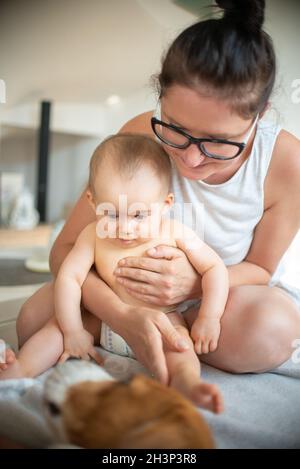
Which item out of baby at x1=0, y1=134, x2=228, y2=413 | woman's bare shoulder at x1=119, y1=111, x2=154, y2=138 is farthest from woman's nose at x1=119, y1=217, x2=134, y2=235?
woman's bare shoulder at x1=119, y1=111, x2=154, y2=138

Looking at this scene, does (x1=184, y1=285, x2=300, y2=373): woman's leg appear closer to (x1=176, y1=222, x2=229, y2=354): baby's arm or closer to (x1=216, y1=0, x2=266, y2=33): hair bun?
(x1=176, y1=222, x2=229, y2=354): baby's arm

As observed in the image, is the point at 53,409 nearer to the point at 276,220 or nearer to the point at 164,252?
the point at 164,252

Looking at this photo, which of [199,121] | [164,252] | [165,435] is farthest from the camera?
[164,252]

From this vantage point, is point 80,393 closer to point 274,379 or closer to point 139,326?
point 139,326

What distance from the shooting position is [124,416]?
0.31 metres

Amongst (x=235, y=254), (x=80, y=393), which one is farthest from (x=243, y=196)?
(x=80, y=393)

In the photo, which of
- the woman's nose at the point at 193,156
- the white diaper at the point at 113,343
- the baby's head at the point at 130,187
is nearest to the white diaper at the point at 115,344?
the white diaper at the point at 113,343

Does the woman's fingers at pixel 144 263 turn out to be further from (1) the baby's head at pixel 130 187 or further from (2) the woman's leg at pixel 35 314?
(2) the woman's leg at pixel 35 314

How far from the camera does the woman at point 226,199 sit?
409mm

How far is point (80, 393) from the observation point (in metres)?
0.33

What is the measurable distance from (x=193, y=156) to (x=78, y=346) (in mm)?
227

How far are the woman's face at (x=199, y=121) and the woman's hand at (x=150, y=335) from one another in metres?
0.15

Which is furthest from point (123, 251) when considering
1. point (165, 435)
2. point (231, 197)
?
point (165, 435)

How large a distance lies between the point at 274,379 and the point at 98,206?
27 cm
